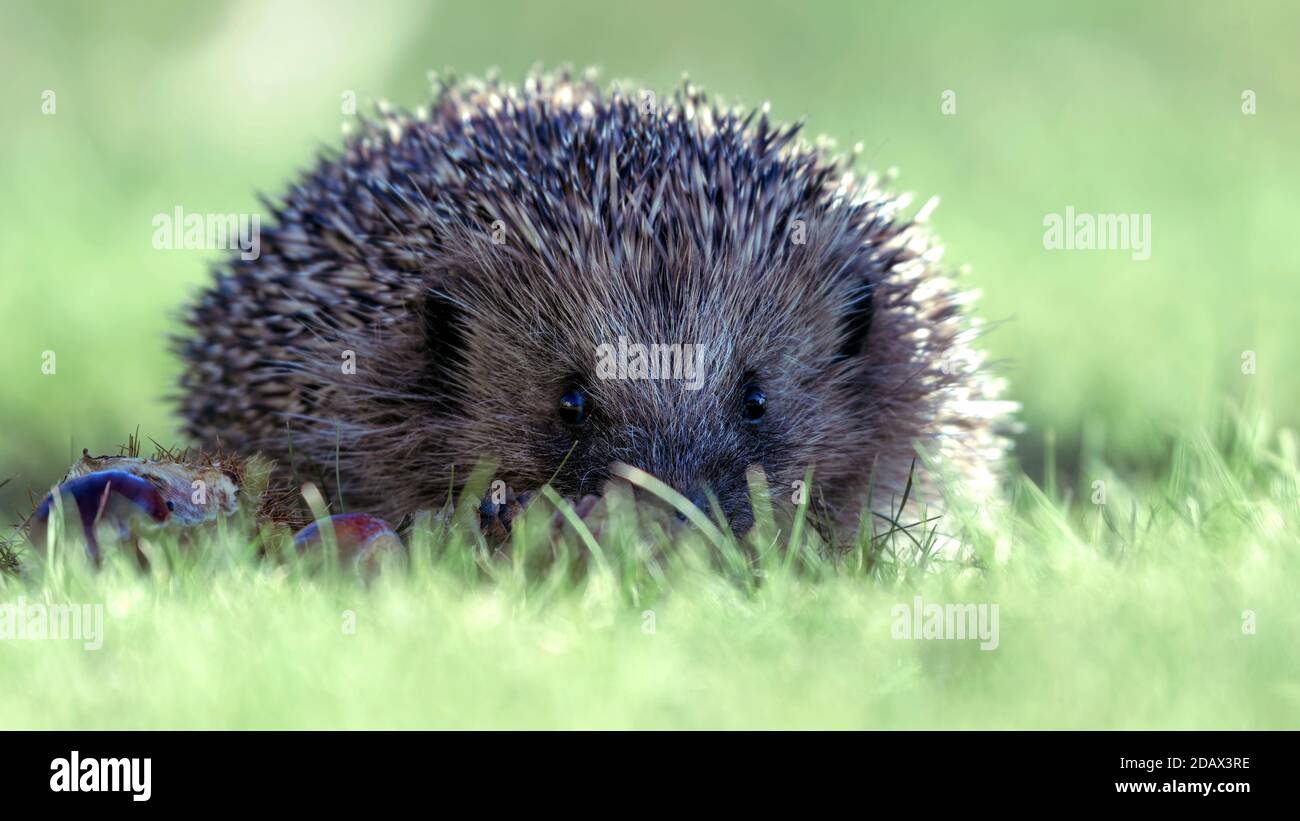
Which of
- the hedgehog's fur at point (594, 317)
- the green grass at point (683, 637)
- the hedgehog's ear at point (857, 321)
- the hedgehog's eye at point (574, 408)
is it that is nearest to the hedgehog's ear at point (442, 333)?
the hedgehog's fur at point (594, 317)

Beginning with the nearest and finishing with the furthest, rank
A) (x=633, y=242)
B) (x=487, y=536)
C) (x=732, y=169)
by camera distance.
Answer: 1. (x=487, y=536)
2. (x=633, y=242)
3. (x=732, y=169)

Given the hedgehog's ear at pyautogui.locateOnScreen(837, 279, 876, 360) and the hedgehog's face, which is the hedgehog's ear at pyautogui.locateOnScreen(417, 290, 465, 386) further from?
the hedgehog's ear at pyautogui.locateOnScreen(837, 279, 876, 360)

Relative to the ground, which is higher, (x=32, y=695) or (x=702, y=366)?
(x=702, y=366)

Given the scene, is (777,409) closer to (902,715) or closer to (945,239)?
(902,715)

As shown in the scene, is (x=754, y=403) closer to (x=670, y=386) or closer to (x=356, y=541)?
(x=670, y=386)

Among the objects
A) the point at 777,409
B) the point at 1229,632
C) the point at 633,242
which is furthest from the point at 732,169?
the point at 1229,632

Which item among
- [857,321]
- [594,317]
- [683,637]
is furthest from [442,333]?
[683,637]

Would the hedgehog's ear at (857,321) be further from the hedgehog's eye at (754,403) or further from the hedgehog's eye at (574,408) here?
the hedgehog's eye at (574,408)
